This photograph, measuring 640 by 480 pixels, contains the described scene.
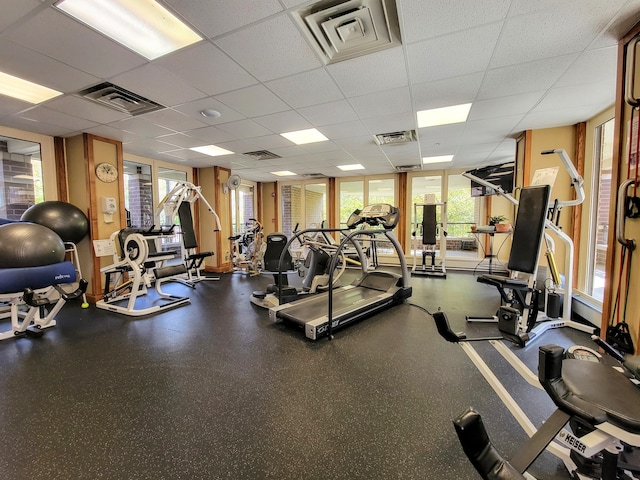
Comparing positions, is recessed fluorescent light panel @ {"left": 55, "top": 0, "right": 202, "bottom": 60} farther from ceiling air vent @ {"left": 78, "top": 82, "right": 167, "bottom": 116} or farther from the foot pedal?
the foot pedal

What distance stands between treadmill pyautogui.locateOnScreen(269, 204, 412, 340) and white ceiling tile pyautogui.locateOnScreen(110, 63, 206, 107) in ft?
7.55

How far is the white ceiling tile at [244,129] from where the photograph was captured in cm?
376

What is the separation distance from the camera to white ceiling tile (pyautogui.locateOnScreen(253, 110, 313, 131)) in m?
3.49

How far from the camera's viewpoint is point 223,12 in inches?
69.6

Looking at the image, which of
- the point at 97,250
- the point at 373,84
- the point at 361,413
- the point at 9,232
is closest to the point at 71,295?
the point at 9,232

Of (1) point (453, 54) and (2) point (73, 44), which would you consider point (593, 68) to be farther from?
(2) point (73, 44)

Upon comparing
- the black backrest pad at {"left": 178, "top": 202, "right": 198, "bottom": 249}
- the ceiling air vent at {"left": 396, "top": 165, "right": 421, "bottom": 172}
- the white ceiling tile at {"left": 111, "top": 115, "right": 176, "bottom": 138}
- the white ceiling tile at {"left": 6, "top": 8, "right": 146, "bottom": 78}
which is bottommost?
the black backrest pad at {"left": 178, "top": 202, "right": 198, "bottom": 249}

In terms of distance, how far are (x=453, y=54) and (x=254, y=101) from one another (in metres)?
2.04

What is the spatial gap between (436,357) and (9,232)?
14.9 ft

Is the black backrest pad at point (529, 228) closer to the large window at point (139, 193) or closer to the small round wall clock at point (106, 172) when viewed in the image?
the small round wall clock at point (106, 172)

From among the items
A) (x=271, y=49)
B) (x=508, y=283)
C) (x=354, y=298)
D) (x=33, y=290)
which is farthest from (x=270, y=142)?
(x=508, y=283)

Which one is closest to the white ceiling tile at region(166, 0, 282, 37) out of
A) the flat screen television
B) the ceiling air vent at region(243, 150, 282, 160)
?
the ceiling air vent at region(243, 150, 282, 160)

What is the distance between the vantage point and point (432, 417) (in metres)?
1.72

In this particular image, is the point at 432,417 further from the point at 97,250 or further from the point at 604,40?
the point at 97,250
